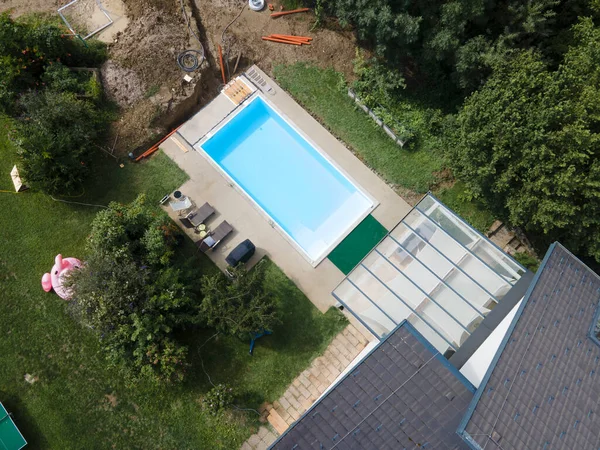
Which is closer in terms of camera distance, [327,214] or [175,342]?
[175,342]

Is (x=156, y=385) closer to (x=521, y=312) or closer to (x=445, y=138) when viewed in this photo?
(x=521, y=312)

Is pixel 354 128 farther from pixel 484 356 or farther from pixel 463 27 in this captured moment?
pixel 484 356

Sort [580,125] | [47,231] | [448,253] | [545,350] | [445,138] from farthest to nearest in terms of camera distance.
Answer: [445,138]
[47,231]
[448,253]
[580,125]
[545,350]

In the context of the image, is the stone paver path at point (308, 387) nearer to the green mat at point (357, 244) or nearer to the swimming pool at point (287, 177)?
the green mat at point (357, 244)

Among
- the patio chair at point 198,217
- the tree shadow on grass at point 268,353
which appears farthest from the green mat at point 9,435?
the patio chair at point 198,217

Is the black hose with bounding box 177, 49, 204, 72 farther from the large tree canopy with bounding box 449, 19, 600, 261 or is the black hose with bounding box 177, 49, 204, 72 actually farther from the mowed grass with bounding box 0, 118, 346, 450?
the large tree canopy with bounding box 449, 19, 600, 261

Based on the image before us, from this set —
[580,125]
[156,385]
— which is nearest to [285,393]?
[156,385]
